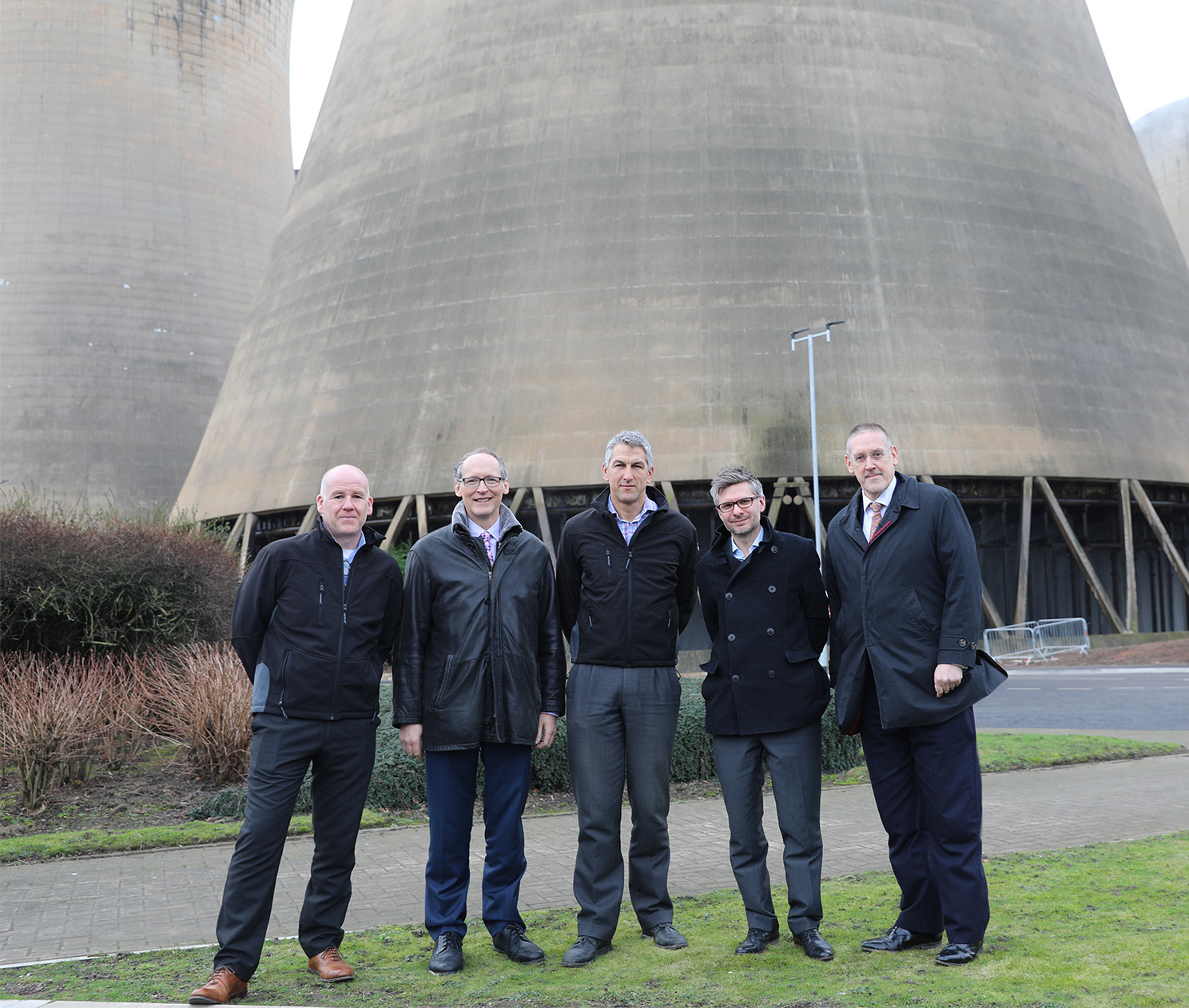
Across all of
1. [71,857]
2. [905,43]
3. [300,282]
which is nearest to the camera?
[71,857]

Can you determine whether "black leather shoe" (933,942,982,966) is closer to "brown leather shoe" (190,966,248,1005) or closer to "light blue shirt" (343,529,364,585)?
"brown leather shoe" (190,966,248,1005)

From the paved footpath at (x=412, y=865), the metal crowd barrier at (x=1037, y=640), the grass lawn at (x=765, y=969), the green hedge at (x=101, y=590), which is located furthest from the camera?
the metal crowd barrier at (x=1037, y=640)

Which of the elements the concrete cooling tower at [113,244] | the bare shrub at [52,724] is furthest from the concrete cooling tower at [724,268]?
the bare shrub at [52,724]

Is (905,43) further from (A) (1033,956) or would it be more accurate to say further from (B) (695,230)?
(A) (1033,956)

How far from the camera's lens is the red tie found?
5.08 metres

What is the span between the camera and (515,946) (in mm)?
4836

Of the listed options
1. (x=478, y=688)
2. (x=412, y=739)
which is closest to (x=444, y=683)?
(x=478, y=688)

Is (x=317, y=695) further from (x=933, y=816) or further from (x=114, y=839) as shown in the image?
(x=114, y=839)

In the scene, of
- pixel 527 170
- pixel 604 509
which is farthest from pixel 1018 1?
pixel 604 509

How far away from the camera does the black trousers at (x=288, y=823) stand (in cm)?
459

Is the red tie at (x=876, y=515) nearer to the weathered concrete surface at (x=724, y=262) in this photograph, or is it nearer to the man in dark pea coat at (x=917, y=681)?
the man in dark pea coat at (x=917, y=681)

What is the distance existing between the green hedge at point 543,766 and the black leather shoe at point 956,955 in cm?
382

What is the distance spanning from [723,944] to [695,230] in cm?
2414

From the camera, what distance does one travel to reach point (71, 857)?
7289mm
